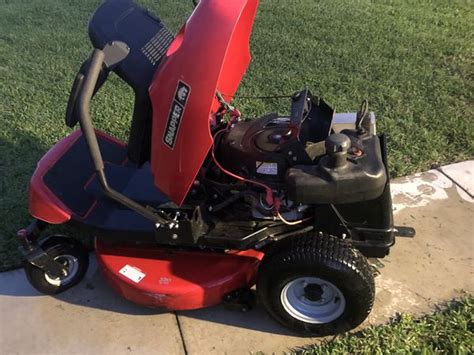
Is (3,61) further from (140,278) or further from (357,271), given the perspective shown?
(357,271)

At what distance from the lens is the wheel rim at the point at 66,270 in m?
2.97

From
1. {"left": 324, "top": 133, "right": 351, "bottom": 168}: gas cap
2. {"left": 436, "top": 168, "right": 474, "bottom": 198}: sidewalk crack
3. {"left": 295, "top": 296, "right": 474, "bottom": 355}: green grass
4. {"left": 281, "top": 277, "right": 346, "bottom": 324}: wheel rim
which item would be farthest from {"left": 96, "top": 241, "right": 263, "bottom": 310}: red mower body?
{"left": 436, "top": 168, "right": 474, "bottom": 198}: sidewalk crack

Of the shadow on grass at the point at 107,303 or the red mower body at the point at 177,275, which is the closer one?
the red mower body at the point at 177,275

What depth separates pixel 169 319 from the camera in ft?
9.29

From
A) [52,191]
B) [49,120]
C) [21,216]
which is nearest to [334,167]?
[52,191]

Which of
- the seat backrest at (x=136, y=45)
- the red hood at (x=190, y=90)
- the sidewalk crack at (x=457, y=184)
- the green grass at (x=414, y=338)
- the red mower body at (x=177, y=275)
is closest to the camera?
the red hood at (x=190, y=90)

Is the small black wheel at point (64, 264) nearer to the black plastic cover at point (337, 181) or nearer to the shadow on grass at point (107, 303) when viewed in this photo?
the shadow on grass at point (107, 303)

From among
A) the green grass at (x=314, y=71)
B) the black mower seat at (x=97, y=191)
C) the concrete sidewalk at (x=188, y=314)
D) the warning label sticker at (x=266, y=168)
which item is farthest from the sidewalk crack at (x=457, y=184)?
the black mower seat at (x=97, y=191)

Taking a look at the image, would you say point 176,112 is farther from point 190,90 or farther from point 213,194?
point 213,194

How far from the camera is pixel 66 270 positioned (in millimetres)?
A: 2984

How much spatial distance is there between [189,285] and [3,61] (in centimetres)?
421

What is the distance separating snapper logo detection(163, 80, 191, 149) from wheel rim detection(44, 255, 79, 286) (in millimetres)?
1124

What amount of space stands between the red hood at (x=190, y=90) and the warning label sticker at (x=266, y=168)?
15.0 inches

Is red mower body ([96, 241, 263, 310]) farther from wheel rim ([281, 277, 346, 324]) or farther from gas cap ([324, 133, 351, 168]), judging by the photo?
gas cap ([324, 133, 351, 168])
